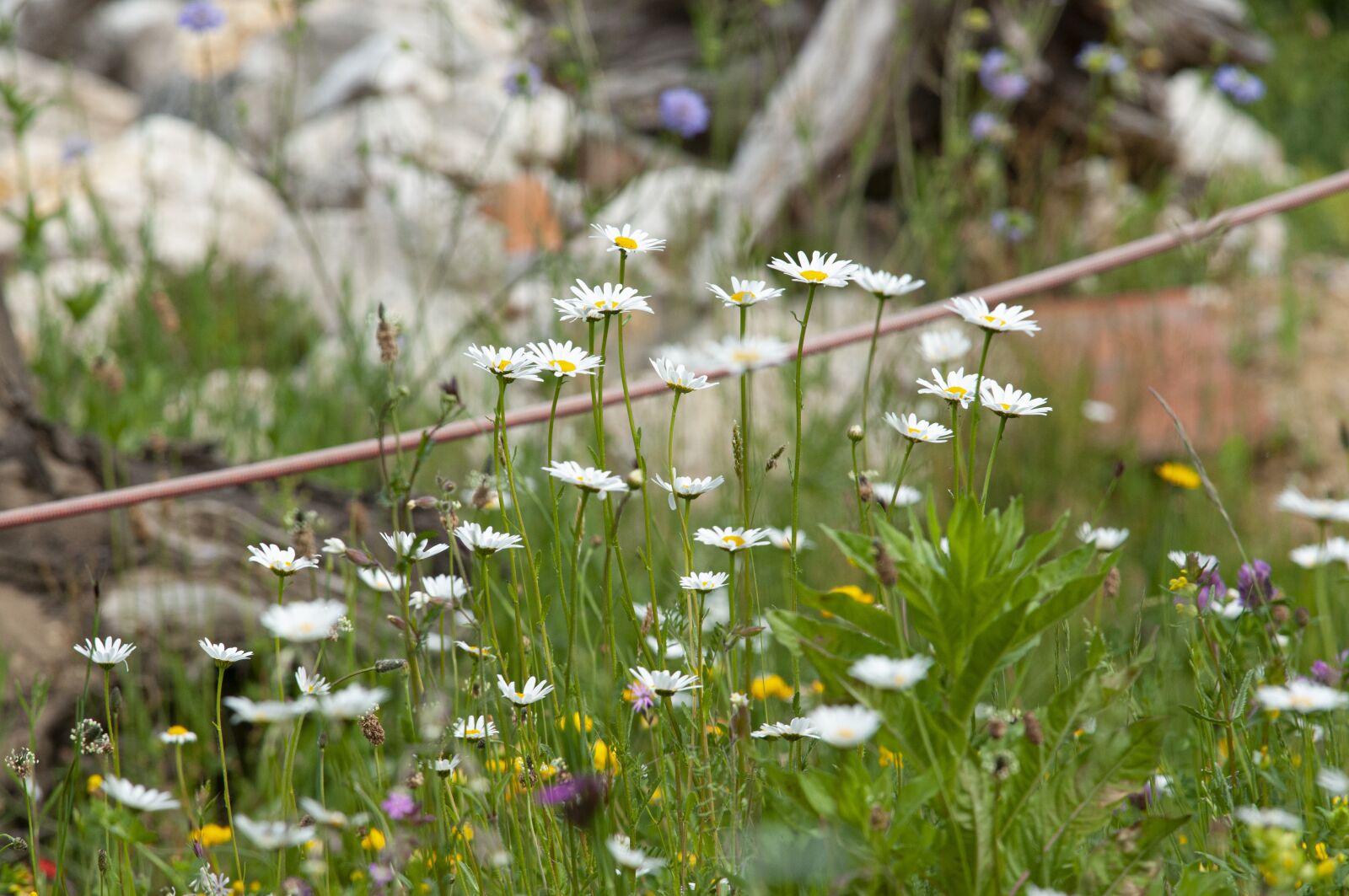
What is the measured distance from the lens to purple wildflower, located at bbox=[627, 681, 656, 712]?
1.00m

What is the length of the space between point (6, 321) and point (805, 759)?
6.95 ft

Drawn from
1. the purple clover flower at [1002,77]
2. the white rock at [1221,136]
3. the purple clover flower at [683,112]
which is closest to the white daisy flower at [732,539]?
the purple clover flower at [683,112]

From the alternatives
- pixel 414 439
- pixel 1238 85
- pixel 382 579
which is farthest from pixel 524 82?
pixel 1238 85

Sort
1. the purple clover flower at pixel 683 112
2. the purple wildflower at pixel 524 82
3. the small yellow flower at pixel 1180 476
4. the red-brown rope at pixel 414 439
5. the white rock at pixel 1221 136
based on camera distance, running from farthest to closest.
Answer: the white rock at pixel 1221 136, the purple clover flower at pixel 683 112, the purple wildflower at pixel 524 82, the small yellow flower at pixel 1180 476, the red-brown rope at pixel 414 439

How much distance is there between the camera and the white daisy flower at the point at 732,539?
99cm

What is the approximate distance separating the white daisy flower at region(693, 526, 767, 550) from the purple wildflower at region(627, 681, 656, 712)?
0.43 feet

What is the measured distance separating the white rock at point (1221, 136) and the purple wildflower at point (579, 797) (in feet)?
21.6

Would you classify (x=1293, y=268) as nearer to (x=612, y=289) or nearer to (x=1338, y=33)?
(x=612, y=289)

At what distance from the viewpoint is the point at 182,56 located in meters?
9.46

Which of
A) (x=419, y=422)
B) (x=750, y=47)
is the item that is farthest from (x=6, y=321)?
(x=750, y=47)

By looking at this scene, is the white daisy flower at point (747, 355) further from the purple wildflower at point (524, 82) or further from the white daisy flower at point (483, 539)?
the purple wildflower at point (524, 82)

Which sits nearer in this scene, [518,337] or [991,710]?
[991,710]

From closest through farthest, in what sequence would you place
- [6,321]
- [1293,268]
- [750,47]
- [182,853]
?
[182,853]
[6,321]
[1293,268]
[750,47]

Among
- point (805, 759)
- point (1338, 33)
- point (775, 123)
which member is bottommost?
point (1338, 33)
